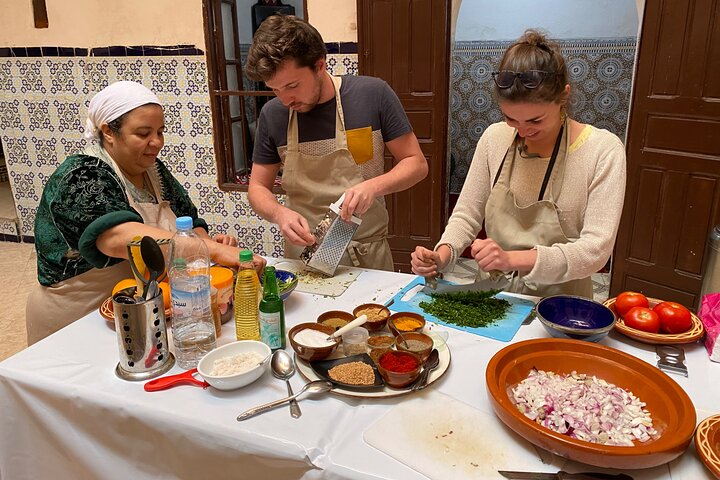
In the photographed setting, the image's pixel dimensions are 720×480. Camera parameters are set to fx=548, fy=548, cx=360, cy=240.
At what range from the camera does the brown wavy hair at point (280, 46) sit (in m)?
1.89

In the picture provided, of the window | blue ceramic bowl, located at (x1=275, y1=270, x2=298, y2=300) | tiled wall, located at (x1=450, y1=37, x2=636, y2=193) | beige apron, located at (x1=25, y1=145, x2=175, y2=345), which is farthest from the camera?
tiled wall, located at (x1=450, y1=37, x2=636, y2=193)

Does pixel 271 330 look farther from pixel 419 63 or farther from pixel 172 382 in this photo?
pixel 419 63

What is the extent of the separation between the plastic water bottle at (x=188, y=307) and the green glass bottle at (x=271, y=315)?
0.14m

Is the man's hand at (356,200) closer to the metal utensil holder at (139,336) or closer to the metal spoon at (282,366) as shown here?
the metal spoon at (282,366)

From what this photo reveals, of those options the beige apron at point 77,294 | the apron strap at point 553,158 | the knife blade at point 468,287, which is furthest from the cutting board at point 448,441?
the beige apron at point 77,294

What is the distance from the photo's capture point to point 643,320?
1504mm

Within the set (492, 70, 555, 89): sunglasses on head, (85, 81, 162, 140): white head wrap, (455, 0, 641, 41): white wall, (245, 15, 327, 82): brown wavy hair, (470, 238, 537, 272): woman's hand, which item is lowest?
(470, 238, 537, 272): woman's hand

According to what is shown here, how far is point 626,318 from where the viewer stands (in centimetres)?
155

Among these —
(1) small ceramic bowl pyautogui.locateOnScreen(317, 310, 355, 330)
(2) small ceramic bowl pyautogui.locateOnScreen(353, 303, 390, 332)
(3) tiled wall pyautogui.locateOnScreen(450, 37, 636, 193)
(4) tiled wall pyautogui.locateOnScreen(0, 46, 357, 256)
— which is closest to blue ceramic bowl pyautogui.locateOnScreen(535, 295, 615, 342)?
(2) small ceramic bowl pyautogui.locateOnScreen(353, 303, 390, 332)

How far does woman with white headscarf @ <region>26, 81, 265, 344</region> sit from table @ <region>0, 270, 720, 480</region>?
0.26 m

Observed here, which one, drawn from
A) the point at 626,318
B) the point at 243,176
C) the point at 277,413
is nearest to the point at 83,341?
the point at 277,413

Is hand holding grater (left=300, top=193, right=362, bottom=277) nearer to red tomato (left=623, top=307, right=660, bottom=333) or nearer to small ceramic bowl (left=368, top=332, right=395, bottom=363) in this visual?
small ceramic bowl (left=368, top=332, right=395, bottom=363)

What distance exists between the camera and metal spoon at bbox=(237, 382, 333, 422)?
1.21m

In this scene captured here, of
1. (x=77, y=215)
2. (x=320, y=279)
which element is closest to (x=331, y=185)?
(x=320, y=279)
